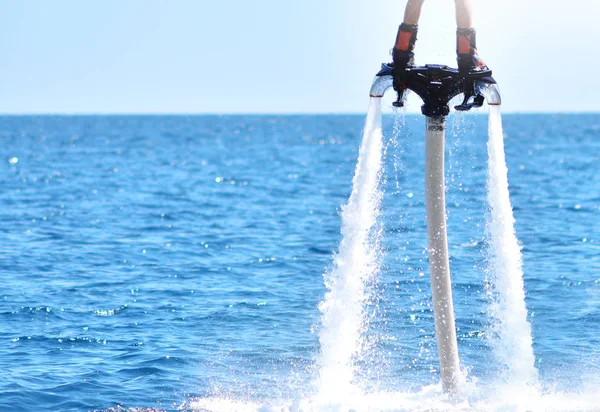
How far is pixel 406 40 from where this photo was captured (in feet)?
36.0

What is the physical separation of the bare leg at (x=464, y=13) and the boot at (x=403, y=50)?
1.80 ft

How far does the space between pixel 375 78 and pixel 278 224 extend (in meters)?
26.6

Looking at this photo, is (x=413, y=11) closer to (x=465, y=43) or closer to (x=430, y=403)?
(x=465, y=43)

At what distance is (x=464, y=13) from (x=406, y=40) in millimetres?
763

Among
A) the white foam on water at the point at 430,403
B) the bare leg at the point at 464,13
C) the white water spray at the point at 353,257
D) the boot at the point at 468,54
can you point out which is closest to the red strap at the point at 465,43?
the boot at the point at 468,54

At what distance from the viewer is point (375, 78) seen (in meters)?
11.3

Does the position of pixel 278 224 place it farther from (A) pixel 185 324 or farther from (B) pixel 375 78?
(B) pixel 375 78

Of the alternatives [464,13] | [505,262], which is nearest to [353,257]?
[505,262]

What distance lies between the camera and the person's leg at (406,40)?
10977mm

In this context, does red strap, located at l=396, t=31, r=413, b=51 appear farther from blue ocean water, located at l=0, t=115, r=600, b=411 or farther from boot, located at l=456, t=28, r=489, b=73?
blue ocean water, located at l=0, t=115, r=600, b=411

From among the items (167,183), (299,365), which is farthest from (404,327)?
(167,183)

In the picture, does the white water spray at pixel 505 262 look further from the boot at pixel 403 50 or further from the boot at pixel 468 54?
the boot at pixel 403 50

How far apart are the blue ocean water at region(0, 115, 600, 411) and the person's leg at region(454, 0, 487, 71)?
1263 millimetres

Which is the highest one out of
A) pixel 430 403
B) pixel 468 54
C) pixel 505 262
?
pixel 468 54
